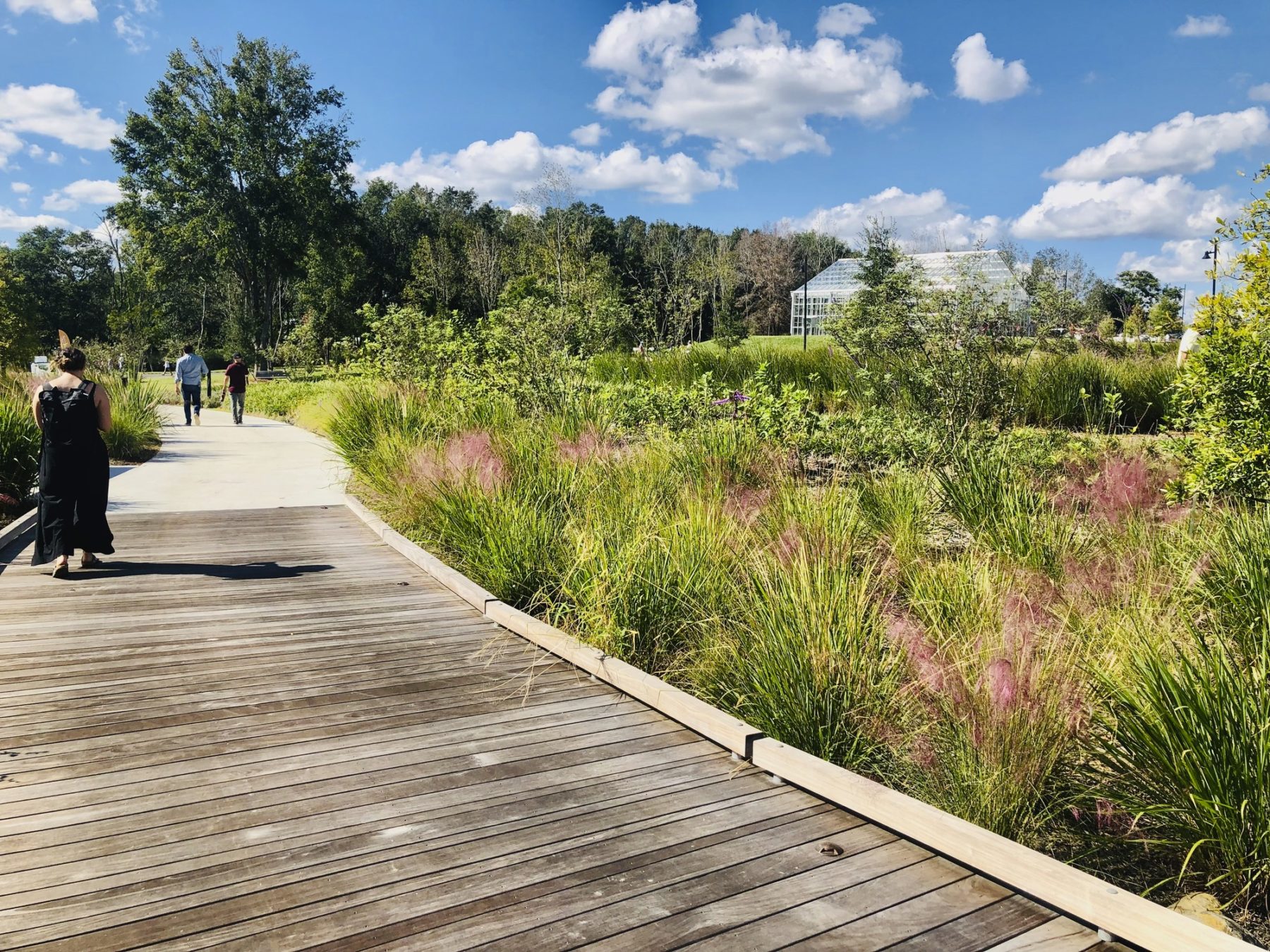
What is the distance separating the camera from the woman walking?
642 centimetres

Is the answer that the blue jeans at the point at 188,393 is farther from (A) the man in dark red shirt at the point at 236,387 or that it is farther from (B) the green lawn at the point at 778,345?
(B) the green lawn at the point at 778,345

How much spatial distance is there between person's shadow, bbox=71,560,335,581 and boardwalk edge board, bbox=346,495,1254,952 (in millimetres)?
3112

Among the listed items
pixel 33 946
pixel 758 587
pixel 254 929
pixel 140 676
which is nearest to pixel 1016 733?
pixel 758 587

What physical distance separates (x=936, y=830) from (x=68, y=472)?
6.34 meters

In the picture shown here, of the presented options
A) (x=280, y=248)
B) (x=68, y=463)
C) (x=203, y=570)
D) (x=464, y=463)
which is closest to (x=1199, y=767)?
(x=464, y=463)

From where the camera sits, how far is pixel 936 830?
114 inches

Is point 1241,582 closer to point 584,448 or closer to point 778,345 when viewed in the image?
point 584,448

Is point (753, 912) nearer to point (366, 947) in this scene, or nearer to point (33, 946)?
point (366, 947)

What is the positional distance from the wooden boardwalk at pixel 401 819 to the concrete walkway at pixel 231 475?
519 cm

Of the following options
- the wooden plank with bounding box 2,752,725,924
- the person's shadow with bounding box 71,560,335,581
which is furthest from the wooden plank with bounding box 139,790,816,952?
the person's shadow with bounding box 71,560,335,581

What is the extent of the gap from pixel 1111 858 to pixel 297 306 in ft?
218

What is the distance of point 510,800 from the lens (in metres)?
3.24

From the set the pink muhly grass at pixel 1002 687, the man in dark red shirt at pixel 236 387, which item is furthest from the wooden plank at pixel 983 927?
the man in dark red shirt at pixel 236 387

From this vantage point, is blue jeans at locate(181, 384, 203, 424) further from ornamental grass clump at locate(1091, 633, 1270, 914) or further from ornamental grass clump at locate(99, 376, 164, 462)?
ornamental grass clump at locate(1091, 633, 1270, 914)
